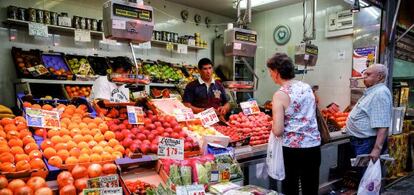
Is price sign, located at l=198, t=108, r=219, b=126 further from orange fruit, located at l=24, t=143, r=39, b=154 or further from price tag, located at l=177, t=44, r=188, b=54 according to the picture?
price tag, located at l=177, t=44, r=188, b=54

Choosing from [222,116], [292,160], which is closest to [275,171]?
[292,160]

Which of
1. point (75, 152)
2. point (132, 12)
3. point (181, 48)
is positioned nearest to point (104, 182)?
point (75, 152)

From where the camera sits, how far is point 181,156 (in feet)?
7.78

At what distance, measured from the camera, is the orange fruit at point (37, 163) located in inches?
75.2

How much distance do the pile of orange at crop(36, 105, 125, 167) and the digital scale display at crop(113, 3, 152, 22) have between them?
0.97 meters

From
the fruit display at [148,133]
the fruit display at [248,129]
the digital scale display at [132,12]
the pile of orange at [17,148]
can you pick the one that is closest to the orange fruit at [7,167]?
the pile of orange at [17,148]

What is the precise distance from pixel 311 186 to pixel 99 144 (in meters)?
1.96

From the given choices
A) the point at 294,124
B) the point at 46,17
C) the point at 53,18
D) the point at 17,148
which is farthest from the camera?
the point at 53,18

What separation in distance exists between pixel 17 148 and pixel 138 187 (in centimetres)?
87

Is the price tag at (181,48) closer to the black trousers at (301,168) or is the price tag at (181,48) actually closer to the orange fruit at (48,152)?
the black trousers at (301,168)

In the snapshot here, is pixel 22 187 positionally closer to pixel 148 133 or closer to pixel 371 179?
pixel 148 133

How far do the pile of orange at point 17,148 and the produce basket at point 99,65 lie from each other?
3.51 metres

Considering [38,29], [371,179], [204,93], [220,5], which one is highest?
[220,5]

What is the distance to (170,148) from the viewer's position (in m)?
2.35
